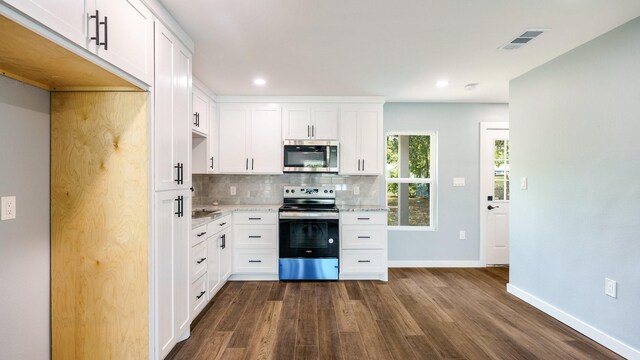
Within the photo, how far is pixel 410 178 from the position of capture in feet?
14.1

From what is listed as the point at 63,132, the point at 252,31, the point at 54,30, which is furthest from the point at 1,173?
the point at 252,31

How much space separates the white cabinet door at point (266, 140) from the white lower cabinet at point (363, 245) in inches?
45.3

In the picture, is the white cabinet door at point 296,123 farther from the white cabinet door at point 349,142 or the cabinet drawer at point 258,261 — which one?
the cabinet drawer at point 258,261

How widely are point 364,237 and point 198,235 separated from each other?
6.41ft

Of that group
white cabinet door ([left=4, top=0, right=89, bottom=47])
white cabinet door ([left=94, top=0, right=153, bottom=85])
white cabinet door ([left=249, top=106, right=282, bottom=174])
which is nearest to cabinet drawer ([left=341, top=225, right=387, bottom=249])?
white cabinet door ([left=249, top=106, right=282, bottom=174])

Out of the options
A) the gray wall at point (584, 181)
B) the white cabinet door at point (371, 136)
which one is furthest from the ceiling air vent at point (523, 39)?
the white cabinet door at point (371, 136)

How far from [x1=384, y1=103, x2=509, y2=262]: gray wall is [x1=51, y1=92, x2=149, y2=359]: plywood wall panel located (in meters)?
3.30

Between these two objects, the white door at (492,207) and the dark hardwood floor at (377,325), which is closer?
the dark hardwood floor at (377,325)

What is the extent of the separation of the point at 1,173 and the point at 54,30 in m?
0.84

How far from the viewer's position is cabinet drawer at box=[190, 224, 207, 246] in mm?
2410

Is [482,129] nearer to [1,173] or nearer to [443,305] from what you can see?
[443,305]

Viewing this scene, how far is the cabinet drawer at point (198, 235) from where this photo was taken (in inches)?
94.9

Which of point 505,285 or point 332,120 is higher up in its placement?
point 332,120

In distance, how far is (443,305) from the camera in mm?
2924
